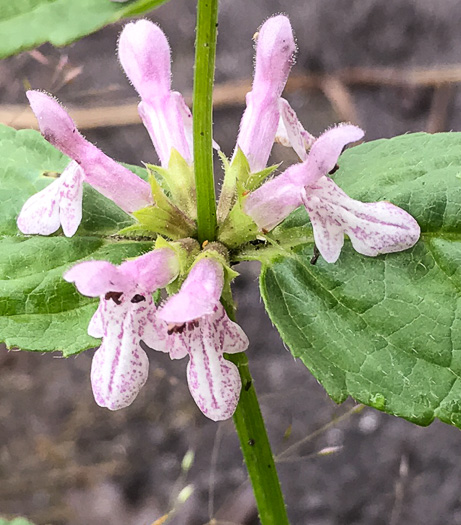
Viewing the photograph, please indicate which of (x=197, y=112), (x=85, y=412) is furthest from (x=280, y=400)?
(x=197, y=112)

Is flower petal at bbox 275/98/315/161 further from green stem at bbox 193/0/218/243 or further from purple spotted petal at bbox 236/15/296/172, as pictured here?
green stem at bbox 193/0/218/243

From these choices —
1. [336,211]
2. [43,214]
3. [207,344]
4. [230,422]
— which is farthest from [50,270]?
[230,422]

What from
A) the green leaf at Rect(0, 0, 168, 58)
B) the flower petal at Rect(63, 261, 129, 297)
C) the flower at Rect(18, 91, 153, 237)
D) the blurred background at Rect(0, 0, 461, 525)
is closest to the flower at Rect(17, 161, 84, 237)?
the flower at Rect(18, 91, 153, 237)

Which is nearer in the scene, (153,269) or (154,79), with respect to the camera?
(153,269)

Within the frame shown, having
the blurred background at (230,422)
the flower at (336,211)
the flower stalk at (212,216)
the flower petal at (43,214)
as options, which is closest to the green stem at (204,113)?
the flower stalk at (212,216)

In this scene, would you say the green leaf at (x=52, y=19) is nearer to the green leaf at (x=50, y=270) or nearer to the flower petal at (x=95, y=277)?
the flower petal at (x=95, y=277)

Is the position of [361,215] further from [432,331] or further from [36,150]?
[36,150]

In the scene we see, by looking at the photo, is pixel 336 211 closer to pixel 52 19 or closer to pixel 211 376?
pixel 211 376
